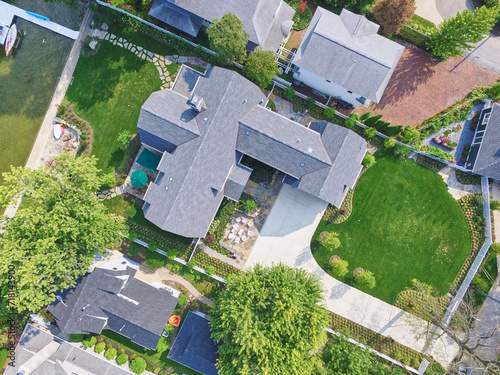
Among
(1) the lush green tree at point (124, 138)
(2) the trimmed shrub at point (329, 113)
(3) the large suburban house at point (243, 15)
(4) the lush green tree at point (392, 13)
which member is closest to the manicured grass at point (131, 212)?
(1) the lush green tree at point (124, 138)

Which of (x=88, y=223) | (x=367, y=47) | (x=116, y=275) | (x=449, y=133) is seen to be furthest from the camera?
(x=449, y=133)

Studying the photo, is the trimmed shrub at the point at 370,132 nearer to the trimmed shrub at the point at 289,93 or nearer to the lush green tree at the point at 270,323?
the trimmed shrub at the point at 289,93

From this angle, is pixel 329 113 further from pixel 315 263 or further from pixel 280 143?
pixel 315 263

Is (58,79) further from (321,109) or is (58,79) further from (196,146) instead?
(321,109)

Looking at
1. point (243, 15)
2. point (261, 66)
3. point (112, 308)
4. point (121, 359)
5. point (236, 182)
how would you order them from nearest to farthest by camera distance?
point (261, 66), point (243, 15), point (236, 182), point (112, 308), point (121, 359)

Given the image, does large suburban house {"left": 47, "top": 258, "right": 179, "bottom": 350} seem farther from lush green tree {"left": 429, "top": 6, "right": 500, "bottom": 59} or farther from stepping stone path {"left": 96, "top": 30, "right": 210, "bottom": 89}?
lush green tree {"left": 429, "top": 6, "right": 500, "bottom": 59}

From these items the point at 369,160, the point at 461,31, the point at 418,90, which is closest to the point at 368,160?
the point at 369,160

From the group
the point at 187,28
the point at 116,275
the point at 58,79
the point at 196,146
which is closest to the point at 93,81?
the point at 58,79
